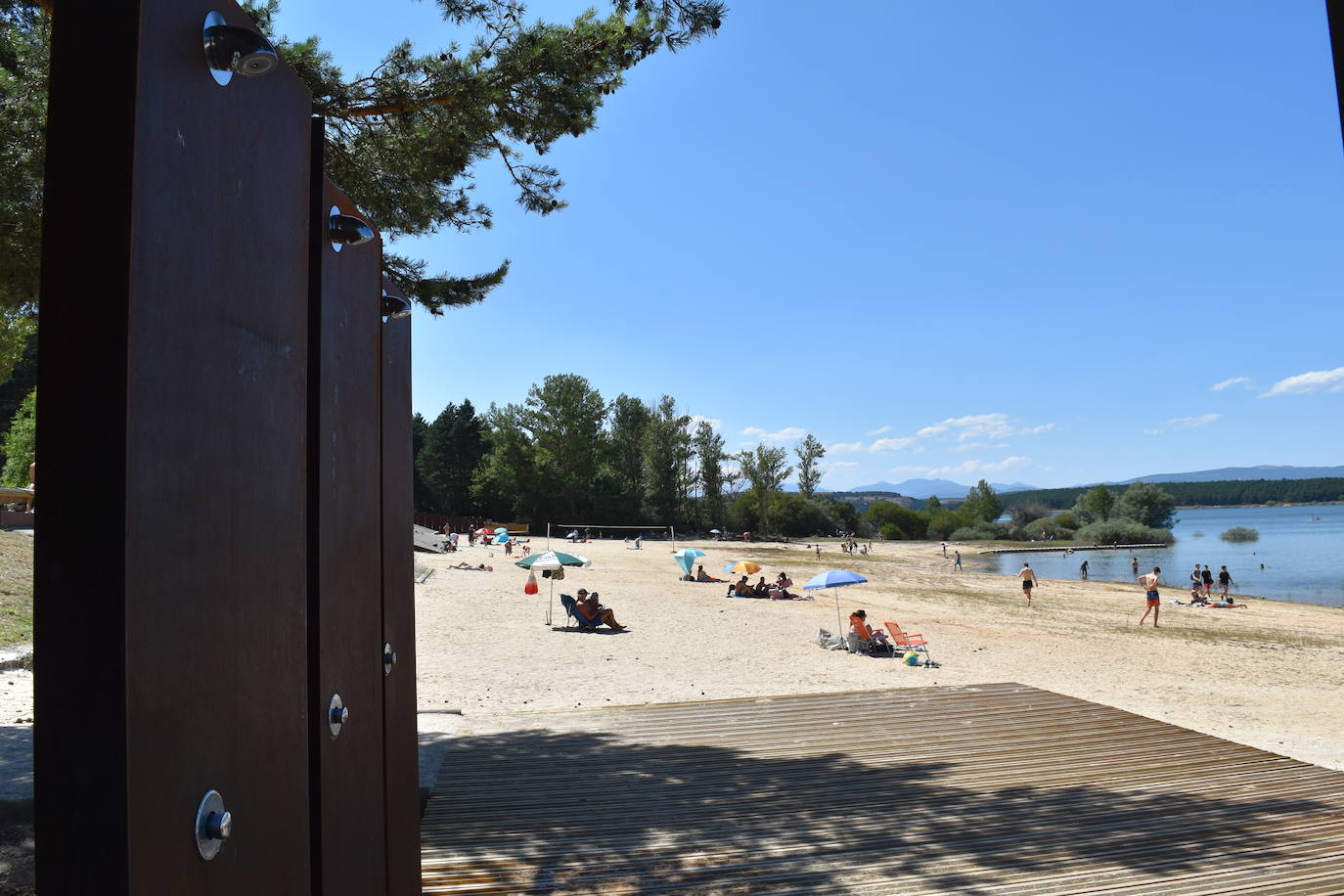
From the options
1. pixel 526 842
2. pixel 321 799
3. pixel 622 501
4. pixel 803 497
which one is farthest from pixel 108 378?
pixel 803 497

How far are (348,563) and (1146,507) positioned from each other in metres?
93.8

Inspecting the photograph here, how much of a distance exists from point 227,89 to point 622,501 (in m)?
69.5

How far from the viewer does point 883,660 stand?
Answer: 48.8ft

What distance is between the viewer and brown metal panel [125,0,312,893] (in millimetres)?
1093

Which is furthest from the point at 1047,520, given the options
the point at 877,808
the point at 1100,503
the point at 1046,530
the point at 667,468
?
the point at 877,808

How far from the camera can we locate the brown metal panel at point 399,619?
101 inches

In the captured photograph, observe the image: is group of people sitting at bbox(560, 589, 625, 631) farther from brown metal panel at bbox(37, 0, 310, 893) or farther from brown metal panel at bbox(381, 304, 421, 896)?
brown metal panel at bbox(37, 0, 310, 893)

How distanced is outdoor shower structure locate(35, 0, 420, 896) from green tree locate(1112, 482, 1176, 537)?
302ft

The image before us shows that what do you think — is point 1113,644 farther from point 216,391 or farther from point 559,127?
point 216,391

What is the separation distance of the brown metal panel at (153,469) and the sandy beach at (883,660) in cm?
646

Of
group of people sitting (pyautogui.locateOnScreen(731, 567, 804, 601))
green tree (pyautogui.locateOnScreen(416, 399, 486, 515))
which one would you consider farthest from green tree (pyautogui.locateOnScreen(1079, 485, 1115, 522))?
group of people sitting (pyautogui.locateOnScreen(731, 567, 804, 601))

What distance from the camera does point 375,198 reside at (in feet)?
21.3

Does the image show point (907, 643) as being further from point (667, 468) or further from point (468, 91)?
point (667, 468)

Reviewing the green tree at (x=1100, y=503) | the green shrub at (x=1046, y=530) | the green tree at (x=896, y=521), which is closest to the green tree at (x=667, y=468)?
the green tree at (x=896, y=521)
